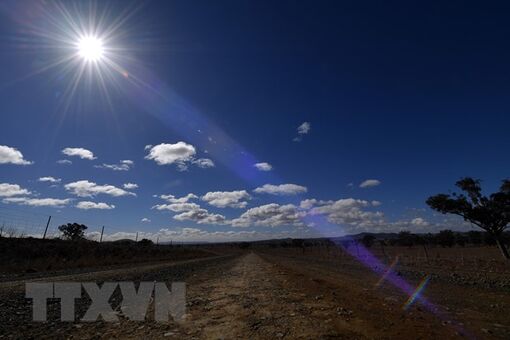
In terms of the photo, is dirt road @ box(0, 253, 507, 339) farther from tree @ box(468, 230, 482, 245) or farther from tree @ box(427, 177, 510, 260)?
tree @ box(468, 230, 482, 245)

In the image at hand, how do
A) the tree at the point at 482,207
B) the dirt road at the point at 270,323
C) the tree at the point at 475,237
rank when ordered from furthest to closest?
1. the tree at the point at 475,237
2. the tree at the point at 482,207
3. the dirt road at the point at 270,323

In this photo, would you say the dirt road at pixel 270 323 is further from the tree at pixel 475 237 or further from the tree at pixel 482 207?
the tree at pixel 475 237

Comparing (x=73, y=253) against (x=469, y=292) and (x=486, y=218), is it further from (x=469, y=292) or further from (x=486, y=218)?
(x=486, y=218)

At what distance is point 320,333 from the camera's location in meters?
6.18

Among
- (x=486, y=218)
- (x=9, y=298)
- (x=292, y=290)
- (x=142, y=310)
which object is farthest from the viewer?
(x=486, y=218)

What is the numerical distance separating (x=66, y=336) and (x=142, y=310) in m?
2.50

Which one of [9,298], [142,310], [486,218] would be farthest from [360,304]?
[486,218]

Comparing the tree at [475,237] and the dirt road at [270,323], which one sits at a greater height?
the tree at [475,237]

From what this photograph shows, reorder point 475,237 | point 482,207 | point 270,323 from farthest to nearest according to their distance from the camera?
1. point 475,237
2. point 482,207
3. point 270,323

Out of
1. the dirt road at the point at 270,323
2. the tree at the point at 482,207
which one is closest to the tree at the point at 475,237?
the tree at the point at 482,207

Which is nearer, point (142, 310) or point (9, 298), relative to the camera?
point (142, 310)

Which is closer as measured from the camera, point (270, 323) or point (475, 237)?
point (270, 323)

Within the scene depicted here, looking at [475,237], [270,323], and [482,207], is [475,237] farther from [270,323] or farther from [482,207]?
[270,323]

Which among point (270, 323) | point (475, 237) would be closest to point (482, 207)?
point (270, 323)
